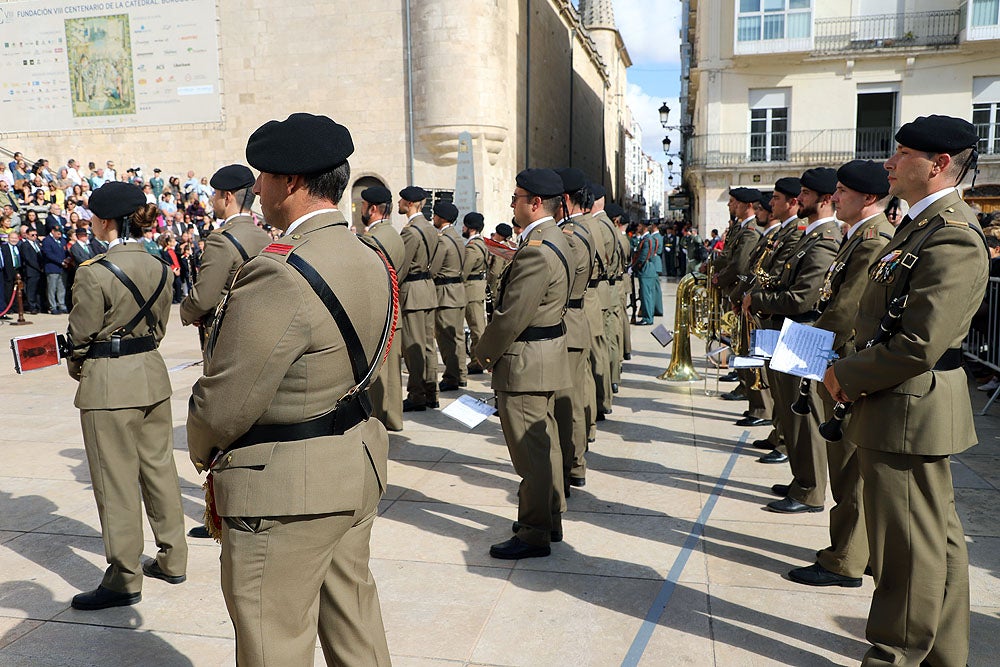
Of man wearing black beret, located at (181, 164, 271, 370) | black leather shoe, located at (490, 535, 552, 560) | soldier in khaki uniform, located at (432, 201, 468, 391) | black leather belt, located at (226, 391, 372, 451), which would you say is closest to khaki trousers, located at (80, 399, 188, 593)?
man wearing black beret, located at (181, 164, 271, 370)

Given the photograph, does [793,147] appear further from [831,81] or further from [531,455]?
[531,455]

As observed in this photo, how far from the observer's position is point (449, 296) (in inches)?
350

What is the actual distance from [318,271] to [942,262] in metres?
2.14

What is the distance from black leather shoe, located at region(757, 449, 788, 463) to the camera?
614 cm

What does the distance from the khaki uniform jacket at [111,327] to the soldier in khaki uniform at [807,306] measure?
3712 millimetres

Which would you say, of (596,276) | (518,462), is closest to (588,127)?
(596,276)

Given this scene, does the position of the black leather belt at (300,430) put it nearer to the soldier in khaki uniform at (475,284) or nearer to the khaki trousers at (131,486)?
the khaki trousers at (131,486)

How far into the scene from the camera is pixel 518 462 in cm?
434

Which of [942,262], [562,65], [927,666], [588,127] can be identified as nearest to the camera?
[942,262]

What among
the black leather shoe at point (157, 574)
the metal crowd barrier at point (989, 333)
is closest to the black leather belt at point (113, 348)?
the black leather shoe at point (157, 574)

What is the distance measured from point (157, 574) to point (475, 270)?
6.87 meters

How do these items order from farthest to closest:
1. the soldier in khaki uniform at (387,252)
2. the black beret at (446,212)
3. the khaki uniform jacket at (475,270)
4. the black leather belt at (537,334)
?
the khaki uniform jacket at (475,270) → the black beret at (446,212) → the soldier in khaki uniform at (387,252) → the black leather belt at (537,334)

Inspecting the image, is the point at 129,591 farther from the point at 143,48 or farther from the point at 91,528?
the point at 143,48

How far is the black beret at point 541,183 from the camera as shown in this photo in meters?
4.39
